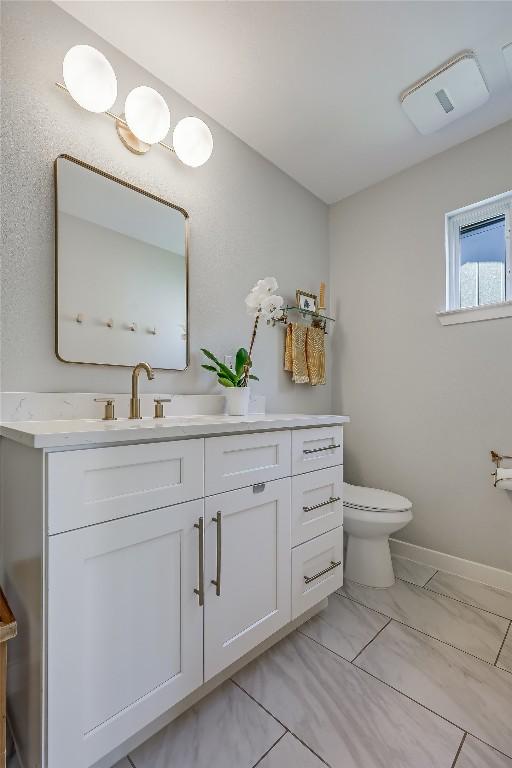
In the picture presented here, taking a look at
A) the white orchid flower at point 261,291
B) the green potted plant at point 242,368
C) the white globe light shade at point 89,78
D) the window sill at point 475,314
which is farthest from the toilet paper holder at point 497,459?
the white globe light shade at point 89,78

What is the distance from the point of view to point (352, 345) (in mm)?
2334

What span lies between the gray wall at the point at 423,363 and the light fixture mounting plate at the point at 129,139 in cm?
143

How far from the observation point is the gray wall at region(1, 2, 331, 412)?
43.9 inches

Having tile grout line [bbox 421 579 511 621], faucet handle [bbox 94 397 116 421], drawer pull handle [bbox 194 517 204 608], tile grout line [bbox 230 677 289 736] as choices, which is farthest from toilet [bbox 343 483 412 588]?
faucet handle [bbox 94 397 116 421]

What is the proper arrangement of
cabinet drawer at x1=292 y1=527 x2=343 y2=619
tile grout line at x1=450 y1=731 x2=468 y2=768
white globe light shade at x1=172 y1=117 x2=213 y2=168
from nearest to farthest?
tile grout line at x1=450 y1=731 x2=468 y2=768, cabinet drawer at x1=292 y1=527 x2=343 y2=619, white globe light shade at x1=172 y1=117 x2=213 y2=168

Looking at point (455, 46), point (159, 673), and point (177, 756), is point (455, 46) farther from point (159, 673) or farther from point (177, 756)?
point (177, 756)

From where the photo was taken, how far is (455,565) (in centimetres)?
185

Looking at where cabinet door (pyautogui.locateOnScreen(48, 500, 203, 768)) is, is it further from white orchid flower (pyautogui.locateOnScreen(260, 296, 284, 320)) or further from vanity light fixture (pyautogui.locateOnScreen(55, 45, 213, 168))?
vanity light fixture (pyautogui.locateOnScreen(55, 45, 213, 168))

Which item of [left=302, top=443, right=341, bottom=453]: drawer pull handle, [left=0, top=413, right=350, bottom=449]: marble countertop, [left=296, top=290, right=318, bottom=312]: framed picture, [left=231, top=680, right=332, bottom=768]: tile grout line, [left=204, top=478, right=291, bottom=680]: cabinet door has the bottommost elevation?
[left=231, top=680, right=332, bottom=768]: tile grout line

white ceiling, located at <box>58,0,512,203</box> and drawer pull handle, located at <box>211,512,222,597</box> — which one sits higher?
white ceiling, located at <box>58,0,512,203</box>

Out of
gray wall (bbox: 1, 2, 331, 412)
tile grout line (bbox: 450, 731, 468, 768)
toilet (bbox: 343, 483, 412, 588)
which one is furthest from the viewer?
toilet (bbox: 343, 483, 412, 588)

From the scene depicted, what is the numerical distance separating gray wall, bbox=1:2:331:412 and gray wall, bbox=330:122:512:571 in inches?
15.1

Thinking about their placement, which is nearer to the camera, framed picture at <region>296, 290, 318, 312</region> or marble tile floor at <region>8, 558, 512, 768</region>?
marble tile floor at <region>8, 558, 512, 768</region>

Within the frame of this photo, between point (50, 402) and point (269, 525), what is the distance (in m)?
0.84
